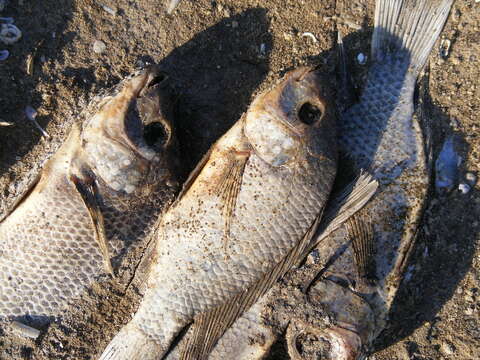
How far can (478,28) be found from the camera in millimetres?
4004

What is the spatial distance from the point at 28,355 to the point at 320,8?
13.4ft

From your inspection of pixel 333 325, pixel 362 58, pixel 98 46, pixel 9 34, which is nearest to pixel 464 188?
pixel 362 58

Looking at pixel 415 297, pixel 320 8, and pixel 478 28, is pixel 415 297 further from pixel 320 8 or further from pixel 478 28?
pixel 320 8

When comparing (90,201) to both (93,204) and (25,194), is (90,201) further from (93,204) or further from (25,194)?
(25,194)

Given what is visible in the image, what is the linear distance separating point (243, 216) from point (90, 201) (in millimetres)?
1225

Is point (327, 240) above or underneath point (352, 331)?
above

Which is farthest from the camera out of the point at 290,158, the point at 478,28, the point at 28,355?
the point at 478,28

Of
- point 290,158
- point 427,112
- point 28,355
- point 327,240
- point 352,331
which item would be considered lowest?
point 28,355

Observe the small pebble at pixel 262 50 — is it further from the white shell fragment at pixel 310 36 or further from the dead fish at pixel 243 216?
the dead fish at pixel 243 216

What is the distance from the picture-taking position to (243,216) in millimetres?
3264

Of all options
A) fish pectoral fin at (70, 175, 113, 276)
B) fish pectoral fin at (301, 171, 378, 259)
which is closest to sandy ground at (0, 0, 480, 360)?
fish pectoral fin at (70, 175, 113, 276)

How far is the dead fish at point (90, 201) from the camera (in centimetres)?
331

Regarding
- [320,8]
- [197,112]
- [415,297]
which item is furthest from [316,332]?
[320,8]

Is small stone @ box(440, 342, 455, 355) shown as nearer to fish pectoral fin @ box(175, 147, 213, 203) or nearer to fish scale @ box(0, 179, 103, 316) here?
fish pectoral fin @ box(175, 147, 213, 203)
